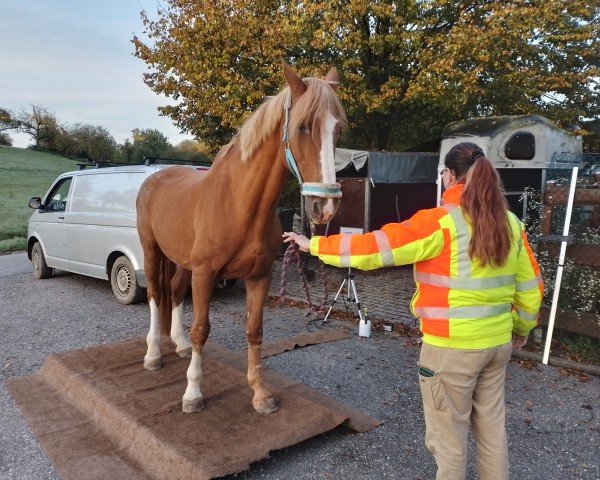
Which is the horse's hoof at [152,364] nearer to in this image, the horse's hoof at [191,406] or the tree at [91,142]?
the horse's hoof at [191,406]

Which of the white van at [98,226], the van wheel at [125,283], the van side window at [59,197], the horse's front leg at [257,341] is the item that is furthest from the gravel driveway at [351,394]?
the van side window at [59,197]

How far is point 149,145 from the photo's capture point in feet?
114

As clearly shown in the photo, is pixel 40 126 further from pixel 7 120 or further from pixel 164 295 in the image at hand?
pixel 164 295

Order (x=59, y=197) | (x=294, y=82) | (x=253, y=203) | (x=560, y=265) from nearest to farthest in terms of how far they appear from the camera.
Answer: (x=294, y=82), (x=253, y=203), (x=560, y=265), (x=59, y=197)

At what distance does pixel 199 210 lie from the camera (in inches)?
129

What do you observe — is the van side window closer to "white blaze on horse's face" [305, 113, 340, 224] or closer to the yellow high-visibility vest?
"white blaze on horse's face" [305, 113, 340, 224]

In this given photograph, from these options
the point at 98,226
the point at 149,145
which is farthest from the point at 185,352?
the point at 149,145

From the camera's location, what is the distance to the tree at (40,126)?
42.4 meters

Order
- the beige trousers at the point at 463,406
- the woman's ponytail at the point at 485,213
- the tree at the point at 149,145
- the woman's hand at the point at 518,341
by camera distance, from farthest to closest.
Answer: the tree at the point at 149,145 → the woman's hand at the point at 518,341 → the beige trousers at the point at 463,406 → the woman's ponytail at the point at 485,213

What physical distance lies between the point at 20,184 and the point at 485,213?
2922 cm

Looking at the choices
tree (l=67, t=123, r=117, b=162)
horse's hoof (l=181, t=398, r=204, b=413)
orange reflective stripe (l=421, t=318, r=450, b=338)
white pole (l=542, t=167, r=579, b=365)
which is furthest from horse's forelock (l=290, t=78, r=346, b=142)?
tree (l=67, t=123, r=117, b=162)

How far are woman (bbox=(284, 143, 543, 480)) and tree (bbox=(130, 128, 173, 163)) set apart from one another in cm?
3320

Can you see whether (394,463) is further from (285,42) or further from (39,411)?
(285,42)

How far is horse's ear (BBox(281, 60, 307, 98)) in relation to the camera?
2.44 metres
